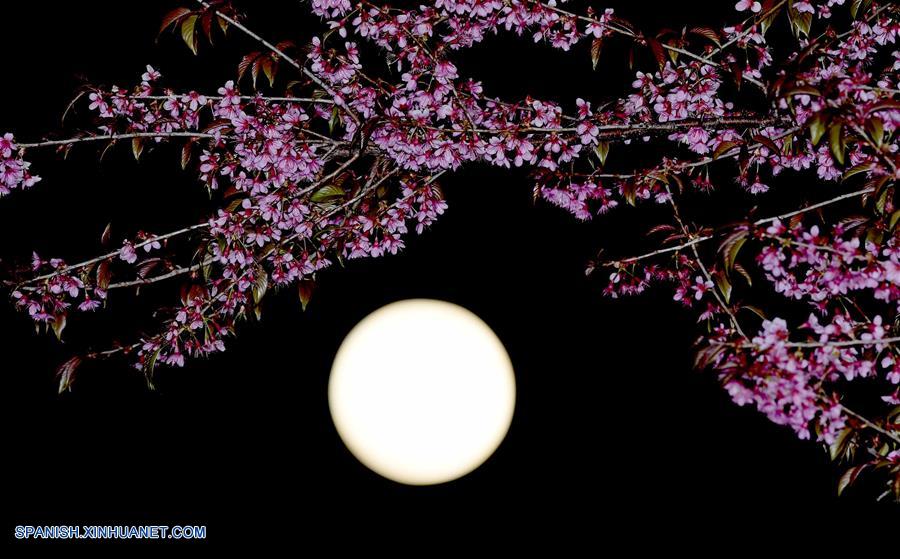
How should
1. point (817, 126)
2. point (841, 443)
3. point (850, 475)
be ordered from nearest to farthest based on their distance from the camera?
point (817, 126) < point (841, 443) < point (850, 475)

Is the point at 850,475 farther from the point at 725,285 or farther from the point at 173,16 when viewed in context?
the point at 173,16

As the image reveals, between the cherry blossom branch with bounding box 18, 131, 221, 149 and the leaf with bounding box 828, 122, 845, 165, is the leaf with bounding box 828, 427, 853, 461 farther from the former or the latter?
the cherry blossom branch with bounding box 18, 131, 221, 149

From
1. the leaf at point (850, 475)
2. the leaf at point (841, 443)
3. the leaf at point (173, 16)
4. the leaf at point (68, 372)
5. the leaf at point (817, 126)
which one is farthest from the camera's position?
the leaf at point (68, 372)

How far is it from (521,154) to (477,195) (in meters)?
1.20

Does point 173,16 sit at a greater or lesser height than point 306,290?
greater

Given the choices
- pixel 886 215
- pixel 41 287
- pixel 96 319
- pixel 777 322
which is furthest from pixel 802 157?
pixel 96 319

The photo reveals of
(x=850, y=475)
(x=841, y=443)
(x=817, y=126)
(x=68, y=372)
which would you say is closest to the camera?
(x=817, y=126)

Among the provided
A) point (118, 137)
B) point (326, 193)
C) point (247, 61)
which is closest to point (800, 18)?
point (326, 193)

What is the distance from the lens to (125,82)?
2.23 metres

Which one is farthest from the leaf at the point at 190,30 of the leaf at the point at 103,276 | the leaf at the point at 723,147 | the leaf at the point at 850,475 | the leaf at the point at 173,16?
the leaf at the point at 850,475

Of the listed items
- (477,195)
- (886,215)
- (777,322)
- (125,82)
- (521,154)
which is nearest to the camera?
(777,322)

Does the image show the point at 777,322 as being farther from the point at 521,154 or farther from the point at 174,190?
Result: the point at 174,190

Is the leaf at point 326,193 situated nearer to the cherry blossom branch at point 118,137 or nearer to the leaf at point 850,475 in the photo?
the cherry blossom branch at point 118,137

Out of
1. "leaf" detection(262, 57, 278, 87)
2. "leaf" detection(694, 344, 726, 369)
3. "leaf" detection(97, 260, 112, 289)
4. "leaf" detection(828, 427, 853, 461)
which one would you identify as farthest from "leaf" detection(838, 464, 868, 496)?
"leaf" detection(97, 260, 112, 289)
